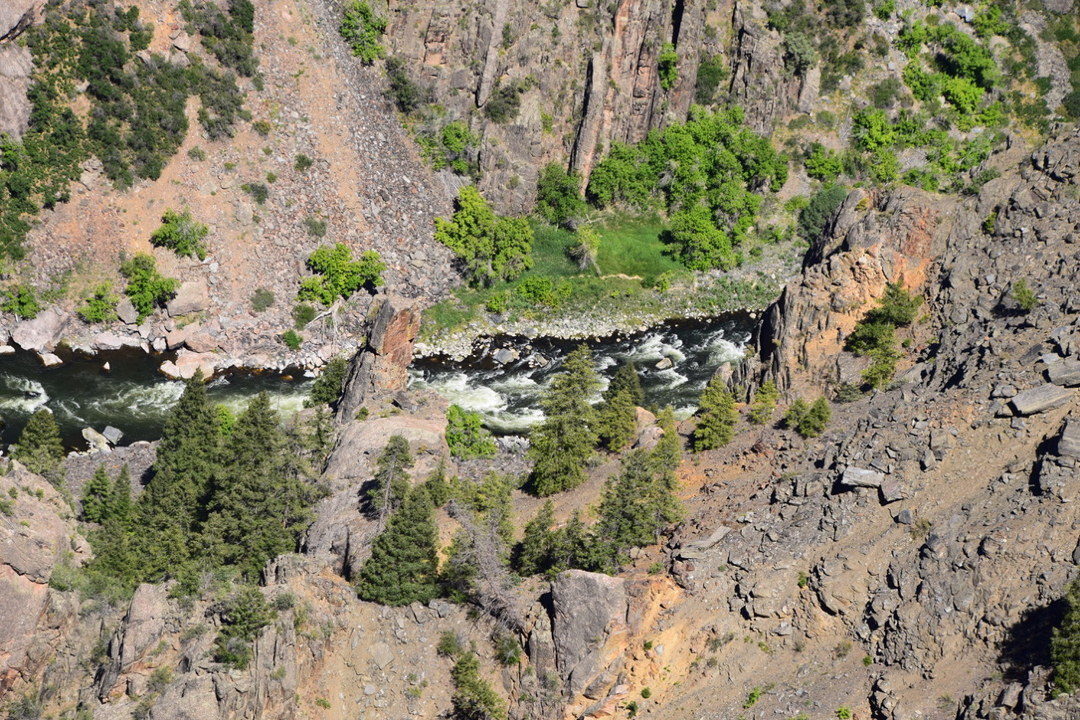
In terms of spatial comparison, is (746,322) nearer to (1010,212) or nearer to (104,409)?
(1010,212)

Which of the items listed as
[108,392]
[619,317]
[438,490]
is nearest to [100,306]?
[108,392]

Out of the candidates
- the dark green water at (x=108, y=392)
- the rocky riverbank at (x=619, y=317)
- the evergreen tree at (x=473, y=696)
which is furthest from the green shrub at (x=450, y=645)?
the rocky riverbank at (x=619, y=317)

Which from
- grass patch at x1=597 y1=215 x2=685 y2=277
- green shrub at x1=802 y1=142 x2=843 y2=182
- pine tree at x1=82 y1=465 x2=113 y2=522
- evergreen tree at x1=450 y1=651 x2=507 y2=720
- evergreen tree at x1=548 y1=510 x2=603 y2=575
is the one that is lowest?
pine tree at x1=82 y1=465 x2=113 y2=522

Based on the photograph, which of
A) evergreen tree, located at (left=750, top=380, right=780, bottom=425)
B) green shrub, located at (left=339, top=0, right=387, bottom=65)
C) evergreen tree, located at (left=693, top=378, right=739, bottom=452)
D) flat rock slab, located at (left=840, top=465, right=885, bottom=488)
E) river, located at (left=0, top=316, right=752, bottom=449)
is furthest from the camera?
green shrub, located at (left=339, top=0, right=387, bottom=65)

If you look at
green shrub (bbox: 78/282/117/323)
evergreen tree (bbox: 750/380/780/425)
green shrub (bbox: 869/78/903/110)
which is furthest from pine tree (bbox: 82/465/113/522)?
green shrub (bbox: 869/78/903/110)

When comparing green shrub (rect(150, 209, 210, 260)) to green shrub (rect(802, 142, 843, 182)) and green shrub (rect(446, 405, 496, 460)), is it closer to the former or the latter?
green shrub (rect(446, 405, 496, 460))

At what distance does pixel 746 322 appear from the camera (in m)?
115

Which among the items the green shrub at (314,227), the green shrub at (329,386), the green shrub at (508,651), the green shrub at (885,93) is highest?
the green shrub at (885,93)

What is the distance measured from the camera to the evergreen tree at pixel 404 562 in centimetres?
6053

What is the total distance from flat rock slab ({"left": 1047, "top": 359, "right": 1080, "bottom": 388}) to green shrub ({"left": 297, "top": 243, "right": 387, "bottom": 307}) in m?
65.6

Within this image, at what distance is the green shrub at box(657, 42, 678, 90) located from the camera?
123938 millimetres

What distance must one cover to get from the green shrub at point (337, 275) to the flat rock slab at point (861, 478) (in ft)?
198

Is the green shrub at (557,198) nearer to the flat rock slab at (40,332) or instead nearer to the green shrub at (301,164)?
the green shrub at (301,164)

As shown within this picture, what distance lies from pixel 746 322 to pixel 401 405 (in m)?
40.9
